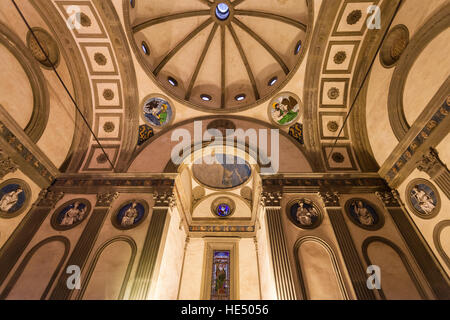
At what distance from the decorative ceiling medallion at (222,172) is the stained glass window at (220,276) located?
393 centimetres

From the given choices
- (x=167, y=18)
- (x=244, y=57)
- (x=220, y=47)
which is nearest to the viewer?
(x=167, y=18)

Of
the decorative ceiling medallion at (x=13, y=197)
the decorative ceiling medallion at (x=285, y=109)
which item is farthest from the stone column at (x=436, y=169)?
the decorative ceiling medallion at (x=13, y=197)

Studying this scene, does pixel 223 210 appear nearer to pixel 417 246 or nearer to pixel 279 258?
pixel 279 258

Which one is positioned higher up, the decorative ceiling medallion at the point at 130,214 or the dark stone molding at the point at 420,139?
the dark stone molding at the point at 420,139

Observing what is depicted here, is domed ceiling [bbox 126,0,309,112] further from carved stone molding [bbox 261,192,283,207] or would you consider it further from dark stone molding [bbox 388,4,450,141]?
carved stone molding [bbox 261,192,283,207]

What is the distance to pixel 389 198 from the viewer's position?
32.5ft

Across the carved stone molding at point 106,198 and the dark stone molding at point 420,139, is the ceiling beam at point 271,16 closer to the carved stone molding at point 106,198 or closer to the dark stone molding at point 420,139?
the dark stone molding at point 420,139

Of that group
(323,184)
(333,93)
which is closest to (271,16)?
(333,93)

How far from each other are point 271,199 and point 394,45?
26.6 ft

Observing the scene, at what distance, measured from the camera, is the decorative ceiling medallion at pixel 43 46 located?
9651 mm

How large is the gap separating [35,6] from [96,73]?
10.3ft

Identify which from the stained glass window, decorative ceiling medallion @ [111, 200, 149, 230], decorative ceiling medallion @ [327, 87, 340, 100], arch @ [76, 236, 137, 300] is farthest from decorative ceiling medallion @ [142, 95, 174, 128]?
decorative ceiling medallion @ [327, 87, 340, 100]

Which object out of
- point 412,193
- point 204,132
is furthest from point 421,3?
point 204,132

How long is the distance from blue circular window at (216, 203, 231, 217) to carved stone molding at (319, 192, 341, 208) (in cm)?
602
